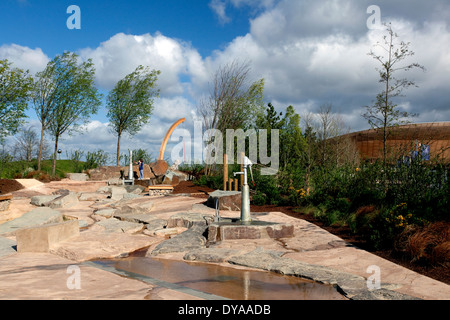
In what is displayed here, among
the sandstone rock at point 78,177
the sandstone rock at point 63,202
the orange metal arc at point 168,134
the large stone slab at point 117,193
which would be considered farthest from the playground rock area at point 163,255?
the orange metal arc at point 168,134

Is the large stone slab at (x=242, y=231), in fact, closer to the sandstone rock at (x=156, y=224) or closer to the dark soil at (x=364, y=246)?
the dark soil at (x=364, y=246)

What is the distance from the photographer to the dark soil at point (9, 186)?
1573cm

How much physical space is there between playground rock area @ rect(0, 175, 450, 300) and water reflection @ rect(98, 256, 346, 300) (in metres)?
0.20

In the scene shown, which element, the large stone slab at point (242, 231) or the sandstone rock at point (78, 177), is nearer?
the large stone slab at point (242, 231)

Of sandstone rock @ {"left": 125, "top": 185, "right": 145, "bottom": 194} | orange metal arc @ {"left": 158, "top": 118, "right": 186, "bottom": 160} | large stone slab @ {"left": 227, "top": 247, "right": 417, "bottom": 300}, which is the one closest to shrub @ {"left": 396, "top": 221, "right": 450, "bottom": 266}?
large stone slab @ {"left": 227, "top": 247, "right": 417, "bottom": 300}

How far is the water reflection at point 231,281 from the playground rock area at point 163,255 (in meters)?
0.20

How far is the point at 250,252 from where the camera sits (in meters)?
5.64

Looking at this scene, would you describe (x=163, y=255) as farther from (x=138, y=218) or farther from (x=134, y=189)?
(x=134, y=189)

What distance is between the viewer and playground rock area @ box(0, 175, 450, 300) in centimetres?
359
